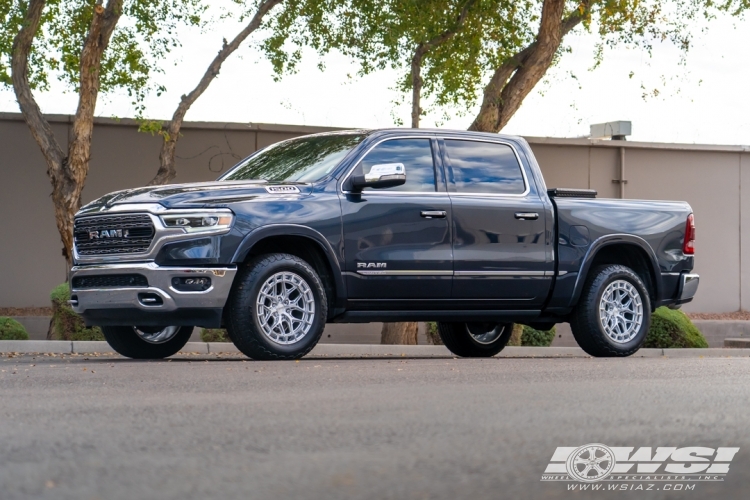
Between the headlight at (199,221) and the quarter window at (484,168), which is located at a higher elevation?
the quarter window at (484,168)

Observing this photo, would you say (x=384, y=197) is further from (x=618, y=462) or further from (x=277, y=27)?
(x=277, y=27)

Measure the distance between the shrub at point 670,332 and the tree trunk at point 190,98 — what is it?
25.2ft

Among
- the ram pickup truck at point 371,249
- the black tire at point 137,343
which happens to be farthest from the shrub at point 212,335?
the ram pickup truck at point 371,249

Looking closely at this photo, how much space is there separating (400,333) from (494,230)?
7.94m

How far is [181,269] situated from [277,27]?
11656mm

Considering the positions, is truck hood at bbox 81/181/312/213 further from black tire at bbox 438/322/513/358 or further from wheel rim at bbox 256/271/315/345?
black tire at bbox 438/322/513/358

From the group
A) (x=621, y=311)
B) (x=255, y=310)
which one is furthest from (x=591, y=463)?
(x=621, y=311)

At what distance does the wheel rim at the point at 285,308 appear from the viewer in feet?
31.5

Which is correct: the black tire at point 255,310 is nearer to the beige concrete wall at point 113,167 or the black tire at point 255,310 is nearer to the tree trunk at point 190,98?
the tree trunk at point 190,98

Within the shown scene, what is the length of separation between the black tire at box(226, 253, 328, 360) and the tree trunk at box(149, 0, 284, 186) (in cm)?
928

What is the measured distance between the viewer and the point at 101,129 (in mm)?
20797

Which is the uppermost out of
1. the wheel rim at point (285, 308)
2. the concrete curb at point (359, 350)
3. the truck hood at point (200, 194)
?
the truck hood at point (200, 194)

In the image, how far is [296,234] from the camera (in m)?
9.70

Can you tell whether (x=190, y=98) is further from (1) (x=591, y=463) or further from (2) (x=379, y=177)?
(1) (x=591, y=463)
